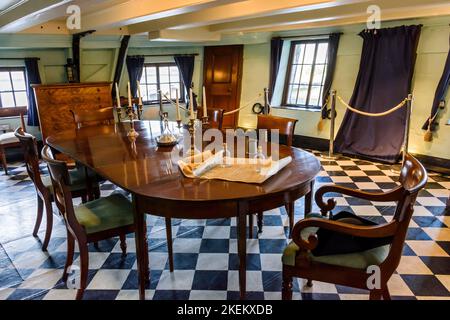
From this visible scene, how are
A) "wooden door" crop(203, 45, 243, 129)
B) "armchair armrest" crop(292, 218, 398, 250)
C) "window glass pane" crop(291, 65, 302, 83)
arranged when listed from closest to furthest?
1. "armchair armrest" crop(292, 218, 398, 250)
2. "window glass pane" crop(291, 65, 302, 83)
3. "wooden door" crop(203, 45, 243, 129)

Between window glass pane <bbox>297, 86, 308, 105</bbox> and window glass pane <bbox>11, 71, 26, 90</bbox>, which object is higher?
window glass pane <bbox>11, 71, 26, 90</bbox>

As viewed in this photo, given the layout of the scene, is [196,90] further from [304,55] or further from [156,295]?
Result: [156,295]

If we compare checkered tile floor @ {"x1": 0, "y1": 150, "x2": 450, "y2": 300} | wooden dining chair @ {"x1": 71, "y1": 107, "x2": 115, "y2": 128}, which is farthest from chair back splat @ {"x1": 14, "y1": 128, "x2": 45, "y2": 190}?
wooden dining chair @ {"x1": 71, "y1": 107, "x2": 115, "y2": 128}

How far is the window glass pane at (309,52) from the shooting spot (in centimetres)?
589

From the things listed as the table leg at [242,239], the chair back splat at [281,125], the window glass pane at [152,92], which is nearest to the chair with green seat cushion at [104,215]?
the table leg at [242,239]

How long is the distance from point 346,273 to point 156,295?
3.87ft

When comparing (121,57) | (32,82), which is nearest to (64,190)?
(32,82)

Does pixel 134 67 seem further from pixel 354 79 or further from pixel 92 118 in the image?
pixel 354 79

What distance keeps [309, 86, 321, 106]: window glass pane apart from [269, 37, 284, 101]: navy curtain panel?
713mm

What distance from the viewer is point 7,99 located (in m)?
5.49

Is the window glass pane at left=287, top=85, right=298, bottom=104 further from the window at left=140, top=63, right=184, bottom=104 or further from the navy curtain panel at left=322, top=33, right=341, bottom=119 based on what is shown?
the window at left=140, top=63, right=184, bottom=104

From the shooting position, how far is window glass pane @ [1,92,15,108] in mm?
5453

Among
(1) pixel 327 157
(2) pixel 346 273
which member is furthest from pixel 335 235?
(1) pixel 327 157

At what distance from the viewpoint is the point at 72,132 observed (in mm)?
3189
